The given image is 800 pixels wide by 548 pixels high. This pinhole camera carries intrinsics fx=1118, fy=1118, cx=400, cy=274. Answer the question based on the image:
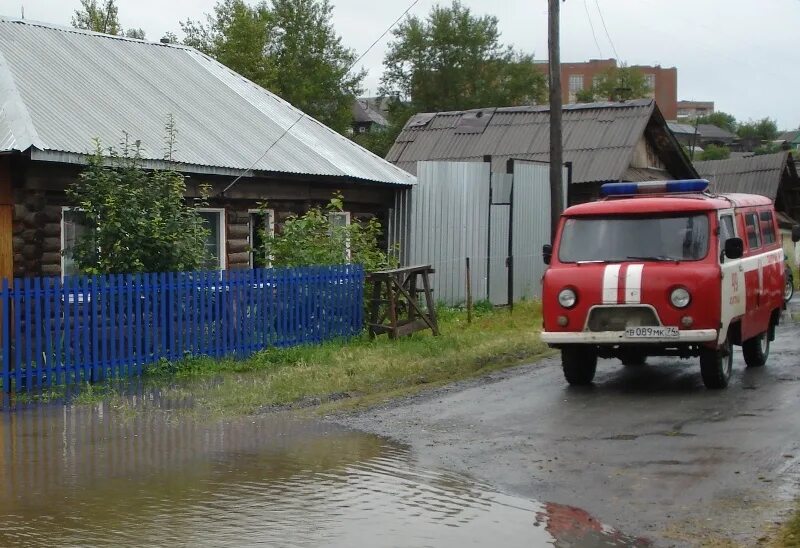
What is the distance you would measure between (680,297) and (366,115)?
3236 inches

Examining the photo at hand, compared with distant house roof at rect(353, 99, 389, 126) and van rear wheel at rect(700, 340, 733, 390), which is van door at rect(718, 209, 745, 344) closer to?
van rear wheel at rect(700, 340, 733, 390)

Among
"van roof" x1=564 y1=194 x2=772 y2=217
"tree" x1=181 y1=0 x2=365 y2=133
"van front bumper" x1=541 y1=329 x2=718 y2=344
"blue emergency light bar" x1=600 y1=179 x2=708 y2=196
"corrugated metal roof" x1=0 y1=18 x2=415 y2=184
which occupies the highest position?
"tree" x1=181 y1=0 x2=365 y2=133

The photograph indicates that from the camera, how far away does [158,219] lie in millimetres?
13945

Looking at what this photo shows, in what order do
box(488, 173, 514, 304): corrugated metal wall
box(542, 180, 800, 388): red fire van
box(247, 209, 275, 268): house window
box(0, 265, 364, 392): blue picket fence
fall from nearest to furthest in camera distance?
1. box(542, 180, 800, 388): red fire van
2. box(0, 265, 364, 392): blue picket fence
3. box(247, 209, 275, 268): house window
4. box(488, 173, 514, 304): corrugated metal wall

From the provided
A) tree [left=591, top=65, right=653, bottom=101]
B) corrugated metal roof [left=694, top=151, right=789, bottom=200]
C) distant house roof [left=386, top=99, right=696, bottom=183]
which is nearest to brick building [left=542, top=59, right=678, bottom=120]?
tree [left=591, top=65, right=653, bottom=101]

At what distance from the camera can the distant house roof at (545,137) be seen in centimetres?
3014

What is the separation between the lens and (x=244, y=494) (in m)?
7.83

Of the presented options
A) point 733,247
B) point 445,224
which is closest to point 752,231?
point 733,247

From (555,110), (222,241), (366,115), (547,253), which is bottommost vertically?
(547,253)

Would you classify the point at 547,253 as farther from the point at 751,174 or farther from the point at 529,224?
the point at 751,174

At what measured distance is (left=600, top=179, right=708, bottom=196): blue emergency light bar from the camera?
13.1 metres

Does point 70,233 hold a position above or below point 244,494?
above

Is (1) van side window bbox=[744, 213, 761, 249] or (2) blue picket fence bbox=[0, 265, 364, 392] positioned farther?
(1) van side window bbox=[744, 213, 761, 249]

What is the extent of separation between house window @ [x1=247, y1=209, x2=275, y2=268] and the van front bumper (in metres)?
7.06
